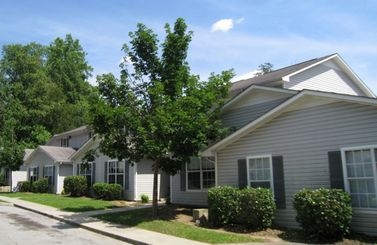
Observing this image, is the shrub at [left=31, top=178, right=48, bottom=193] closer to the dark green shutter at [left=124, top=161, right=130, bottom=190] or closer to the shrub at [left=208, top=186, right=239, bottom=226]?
the dark green shutter at [left=124, top=161, right=130, bottom=190]

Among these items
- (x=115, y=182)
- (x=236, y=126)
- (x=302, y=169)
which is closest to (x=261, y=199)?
(x=302, y=169)

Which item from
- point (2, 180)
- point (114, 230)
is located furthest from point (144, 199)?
point (2, 180)

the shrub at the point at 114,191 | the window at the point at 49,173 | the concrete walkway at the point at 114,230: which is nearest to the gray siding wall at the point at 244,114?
the concrete walkway at the point at 114,230

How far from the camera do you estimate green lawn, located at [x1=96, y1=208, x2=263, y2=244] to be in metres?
12.9

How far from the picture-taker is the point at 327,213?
12172mm

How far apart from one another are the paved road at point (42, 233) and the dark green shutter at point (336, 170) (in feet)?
22.9

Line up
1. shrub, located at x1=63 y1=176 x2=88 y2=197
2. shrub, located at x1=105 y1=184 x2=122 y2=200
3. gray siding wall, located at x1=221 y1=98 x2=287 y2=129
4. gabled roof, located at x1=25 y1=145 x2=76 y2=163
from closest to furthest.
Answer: gray siding wall, located at x1=221 y1=98 x2=287 y2=129
shrub, located at x1=105 y1=184 x2=122 y2=200
shrub, located at x1=63 y1=176 x2=88 y2=197
gabled roof, located at x1=25 y1=145 x2=76 y2=163

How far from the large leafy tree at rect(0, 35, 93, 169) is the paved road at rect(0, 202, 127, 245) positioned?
36.2m

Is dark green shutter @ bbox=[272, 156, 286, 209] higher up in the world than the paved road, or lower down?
higher up

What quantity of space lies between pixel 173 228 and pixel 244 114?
7.01 meters

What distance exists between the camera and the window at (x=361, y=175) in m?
12.6

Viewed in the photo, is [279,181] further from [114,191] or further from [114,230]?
[114,191]

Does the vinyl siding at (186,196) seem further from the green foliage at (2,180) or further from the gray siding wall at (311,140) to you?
the green foliage at (2,180)

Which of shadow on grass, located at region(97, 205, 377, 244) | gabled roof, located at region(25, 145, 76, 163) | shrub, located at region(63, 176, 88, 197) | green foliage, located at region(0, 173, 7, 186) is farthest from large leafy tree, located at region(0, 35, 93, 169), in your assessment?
shadow on grass, located at region(97, 205, 377, 244)
